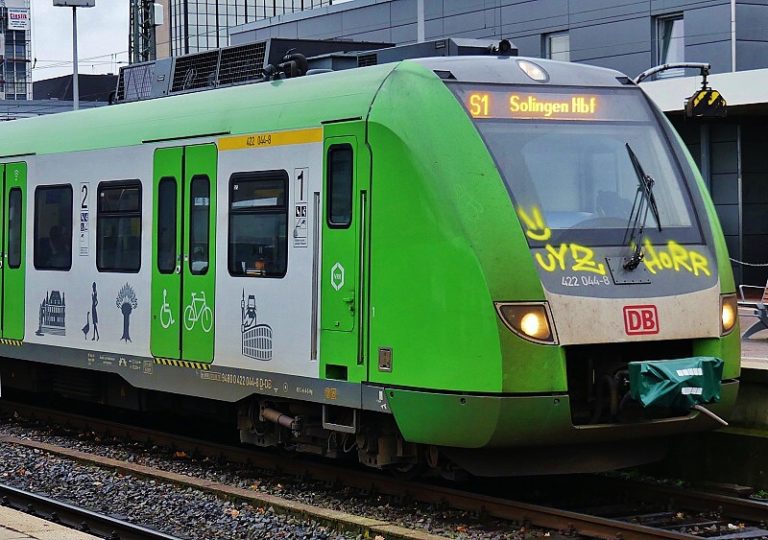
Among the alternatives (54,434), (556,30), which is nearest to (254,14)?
(556,30)

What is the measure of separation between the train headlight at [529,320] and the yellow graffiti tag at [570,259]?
31 centimetres

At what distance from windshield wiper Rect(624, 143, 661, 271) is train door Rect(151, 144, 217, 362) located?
11.3ft

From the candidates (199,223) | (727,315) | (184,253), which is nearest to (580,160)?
(727,315)

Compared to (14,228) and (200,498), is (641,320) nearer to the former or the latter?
(200,498)

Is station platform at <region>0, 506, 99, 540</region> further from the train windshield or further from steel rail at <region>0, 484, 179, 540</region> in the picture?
the train windshield

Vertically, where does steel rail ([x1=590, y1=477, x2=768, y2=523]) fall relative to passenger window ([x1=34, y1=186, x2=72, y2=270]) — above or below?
below

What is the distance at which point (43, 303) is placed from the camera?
13898 millimetres

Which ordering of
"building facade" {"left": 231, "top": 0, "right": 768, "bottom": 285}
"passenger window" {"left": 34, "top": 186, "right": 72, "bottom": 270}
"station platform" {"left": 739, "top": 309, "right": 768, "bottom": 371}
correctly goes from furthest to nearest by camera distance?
"building facade" {"left": 231, "top": 0, "right": 768, "bottom": 285}, "passenger window" {"left": 34, "top": 186, "right": 72, "bottom": 270}, "station platform" {"left": 739, "top": 309, "right": 768, "bottom": 371}

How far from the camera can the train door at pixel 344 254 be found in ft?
32.2

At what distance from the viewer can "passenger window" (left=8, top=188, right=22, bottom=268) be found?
47.3 ft

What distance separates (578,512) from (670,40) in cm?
2604

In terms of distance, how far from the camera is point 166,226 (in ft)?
39.3

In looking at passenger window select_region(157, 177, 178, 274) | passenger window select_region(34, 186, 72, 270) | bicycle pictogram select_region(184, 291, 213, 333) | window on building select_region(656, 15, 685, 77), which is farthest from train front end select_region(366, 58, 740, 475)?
window on building select_region(656, 15, 685, 77)

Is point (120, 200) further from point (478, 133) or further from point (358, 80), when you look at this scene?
point (478, 133)
